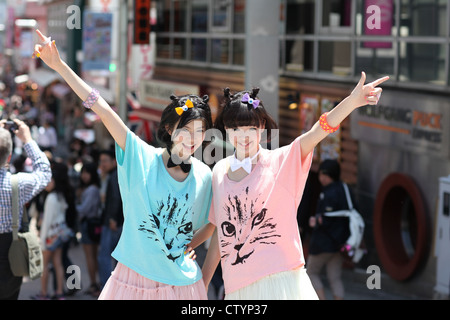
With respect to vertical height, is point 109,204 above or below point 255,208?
below

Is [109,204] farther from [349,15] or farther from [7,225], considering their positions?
[349,15]

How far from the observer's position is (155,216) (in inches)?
143

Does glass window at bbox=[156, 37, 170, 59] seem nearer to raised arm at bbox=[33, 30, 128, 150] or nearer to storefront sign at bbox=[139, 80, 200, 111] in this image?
storefront sign at bbox=[139, 80, 200, 111]

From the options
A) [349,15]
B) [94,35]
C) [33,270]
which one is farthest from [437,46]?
[94,35]

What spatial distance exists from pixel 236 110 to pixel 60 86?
34333mm

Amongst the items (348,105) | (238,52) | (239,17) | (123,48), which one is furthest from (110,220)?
(239,17)

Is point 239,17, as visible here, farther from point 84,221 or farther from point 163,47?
point 84,221

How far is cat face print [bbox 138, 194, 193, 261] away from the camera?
3617 mm

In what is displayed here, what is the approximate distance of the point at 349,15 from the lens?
12.4 m

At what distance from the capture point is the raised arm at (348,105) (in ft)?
11.4

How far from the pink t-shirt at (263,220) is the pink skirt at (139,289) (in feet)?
0.68

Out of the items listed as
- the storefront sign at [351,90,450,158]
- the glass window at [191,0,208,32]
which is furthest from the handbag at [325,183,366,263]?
the glass window at [191,0,208,32]

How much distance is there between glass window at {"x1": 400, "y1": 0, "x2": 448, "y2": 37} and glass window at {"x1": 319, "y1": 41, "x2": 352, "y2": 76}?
A: 173 centimetres

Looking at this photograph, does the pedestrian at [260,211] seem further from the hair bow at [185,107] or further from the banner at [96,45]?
the banner at [96,45]
